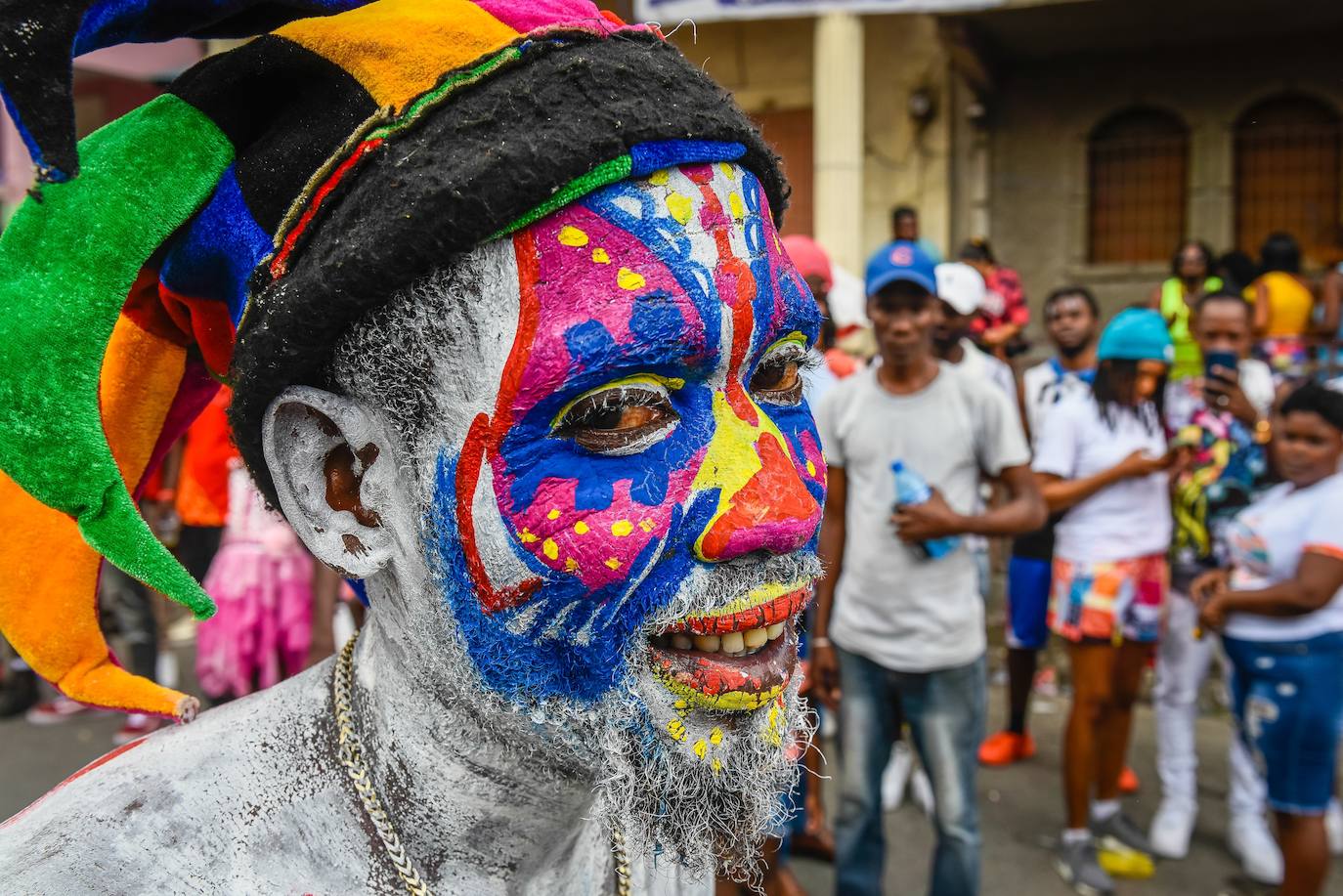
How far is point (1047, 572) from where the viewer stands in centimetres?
516

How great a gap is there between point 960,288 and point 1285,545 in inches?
92.5

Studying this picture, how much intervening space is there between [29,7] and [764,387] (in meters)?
0.95

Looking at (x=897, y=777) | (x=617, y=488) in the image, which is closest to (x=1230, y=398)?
(x=897, y=777)

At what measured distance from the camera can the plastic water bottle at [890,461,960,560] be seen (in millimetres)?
3594

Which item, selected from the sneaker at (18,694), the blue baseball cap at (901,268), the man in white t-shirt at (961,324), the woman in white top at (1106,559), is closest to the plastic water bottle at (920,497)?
the blue baseball cap at (901,268)

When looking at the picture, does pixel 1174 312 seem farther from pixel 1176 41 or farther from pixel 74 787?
pixel 74 787

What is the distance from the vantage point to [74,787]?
4.62 feet

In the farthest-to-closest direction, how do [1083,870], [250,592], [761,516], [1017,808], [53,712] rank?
[53,712] < [1017,808] < [250,592] < [1083,870] < [761,516]

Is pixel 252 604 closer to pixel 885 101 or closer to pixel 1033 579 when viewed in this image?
pixel 1033 579

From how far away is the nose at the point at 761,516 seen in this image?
1243mm

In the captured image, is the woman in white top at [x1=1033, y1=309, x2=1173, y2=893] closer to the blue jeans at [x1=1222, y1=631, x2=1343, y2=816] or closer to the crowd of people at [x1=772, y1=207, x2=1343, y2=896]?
the crowd of people at [x1=772, y1=207, x2=1343, y2=896]

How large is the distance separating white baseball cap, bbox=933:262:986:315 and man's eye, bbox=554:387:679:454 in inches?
175

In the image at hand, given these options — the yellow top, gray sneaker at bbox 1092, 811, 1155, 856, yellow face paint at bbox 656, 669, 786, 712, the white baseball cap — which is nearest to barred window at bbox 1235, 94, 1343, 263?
the yellow top

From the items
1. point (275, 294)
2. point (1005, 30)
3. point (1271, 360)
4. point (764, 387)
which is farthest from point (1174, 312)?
point (275, 294)
